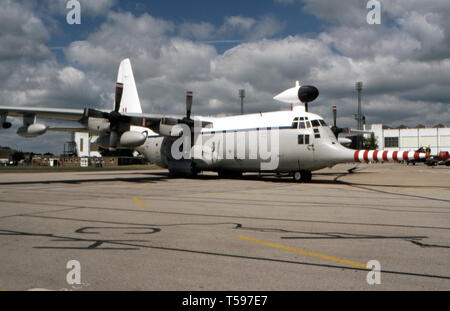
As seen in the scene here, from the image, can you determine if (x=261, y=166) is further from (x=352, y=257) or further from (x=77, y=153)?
(x=77, y=153)

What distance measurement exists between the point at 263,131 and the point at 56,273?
18547mm

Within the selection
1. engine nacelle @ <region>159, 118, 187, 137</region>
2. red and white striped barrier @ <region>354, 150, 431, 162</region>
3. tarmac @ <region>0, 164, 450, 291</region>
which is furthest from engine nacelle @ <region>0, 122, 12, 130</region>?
red and white striped barrier @ <region>354, 150, 431, 162</region>

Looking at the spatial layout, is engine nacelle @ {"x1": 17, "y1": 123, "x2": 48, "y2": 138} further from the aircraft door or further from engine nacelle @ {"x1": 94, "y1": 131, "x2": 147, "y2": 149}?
the aircraft door

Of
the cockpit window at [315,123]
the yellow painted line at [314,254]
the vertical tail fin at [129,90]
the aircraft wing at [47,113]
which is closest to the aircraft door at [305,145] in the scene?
the cockpit window at [315,123]

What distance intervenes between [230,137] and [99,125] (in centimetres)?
878

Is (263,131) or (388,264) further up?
(263,131)

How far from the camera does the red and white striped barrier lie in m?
17.5

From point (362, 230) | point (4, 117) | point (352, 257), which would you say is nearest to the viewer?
point (352, 257)

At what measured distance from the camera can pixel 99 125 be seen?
81.6 feet

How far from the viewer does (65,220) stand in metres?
9.09

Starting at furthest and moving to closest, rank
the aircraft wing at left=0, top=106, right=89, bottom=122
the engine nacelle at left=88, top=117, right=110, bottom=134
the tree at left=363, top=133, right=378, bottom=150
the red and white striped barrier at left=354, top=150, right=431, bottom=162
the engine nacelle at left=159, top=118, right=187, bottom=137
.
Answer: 1. the tree at left=363, top=133, right=378, bottom=150
2. the engine nacelle at left=159, top=118, right=187, bottom=137
3. the engine nacelle at left=88, top=117, right=110, bottom=134
4. the aircraft wing at left=0, top=106, right=89, bottom=122
5. the red and white striped barrier at left=354, top=150, right=431, bottom=162
